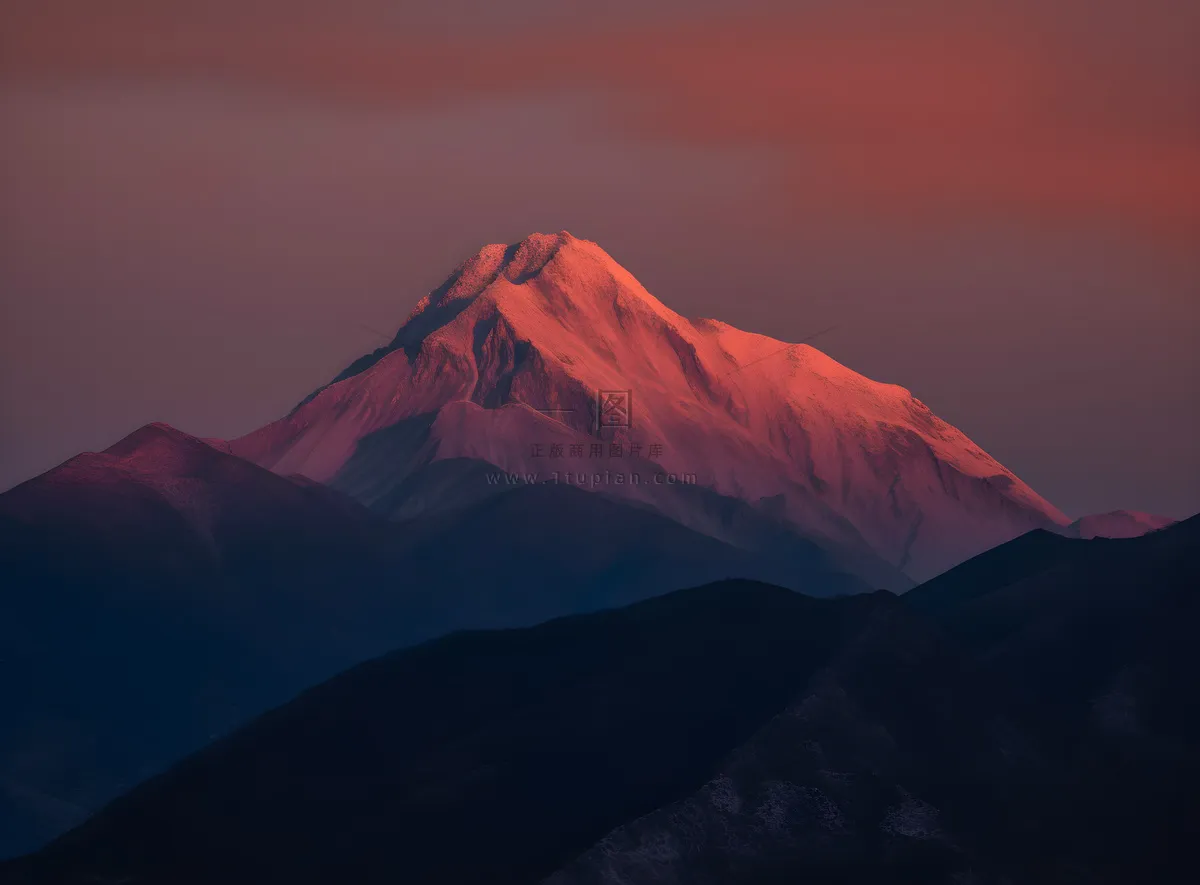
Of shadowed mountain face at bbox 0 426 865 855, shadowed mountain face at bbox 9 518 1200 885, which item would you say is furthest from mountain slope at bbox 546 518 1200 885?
shadowed mountain face at bbox 0 426 865 855

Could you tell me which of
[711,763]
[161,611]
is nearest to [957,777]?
[711,763]

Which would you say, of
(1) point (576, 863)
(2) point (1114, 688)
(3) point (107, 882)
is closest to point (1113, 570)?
(2) point (1114, 688)

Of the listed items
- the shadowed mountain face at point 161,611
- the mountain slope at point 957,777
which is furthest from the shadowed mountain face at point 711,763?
the shadowed mountain face at point 161,611

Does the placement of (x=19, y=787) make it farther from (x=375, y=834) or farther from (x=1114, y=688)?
(x=1114, y=688)

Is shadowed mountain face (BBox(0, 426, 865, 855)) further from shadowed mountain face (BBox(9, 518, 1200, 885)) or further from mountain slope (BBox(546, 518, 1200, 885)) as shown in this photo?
mountain slope (BBox(546, 518, 1200, 885))

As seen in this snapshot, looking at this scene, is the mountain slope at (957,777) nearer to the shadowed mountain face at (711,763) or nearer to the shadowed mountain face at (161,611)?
the shadowed mountain face at (711,763)
